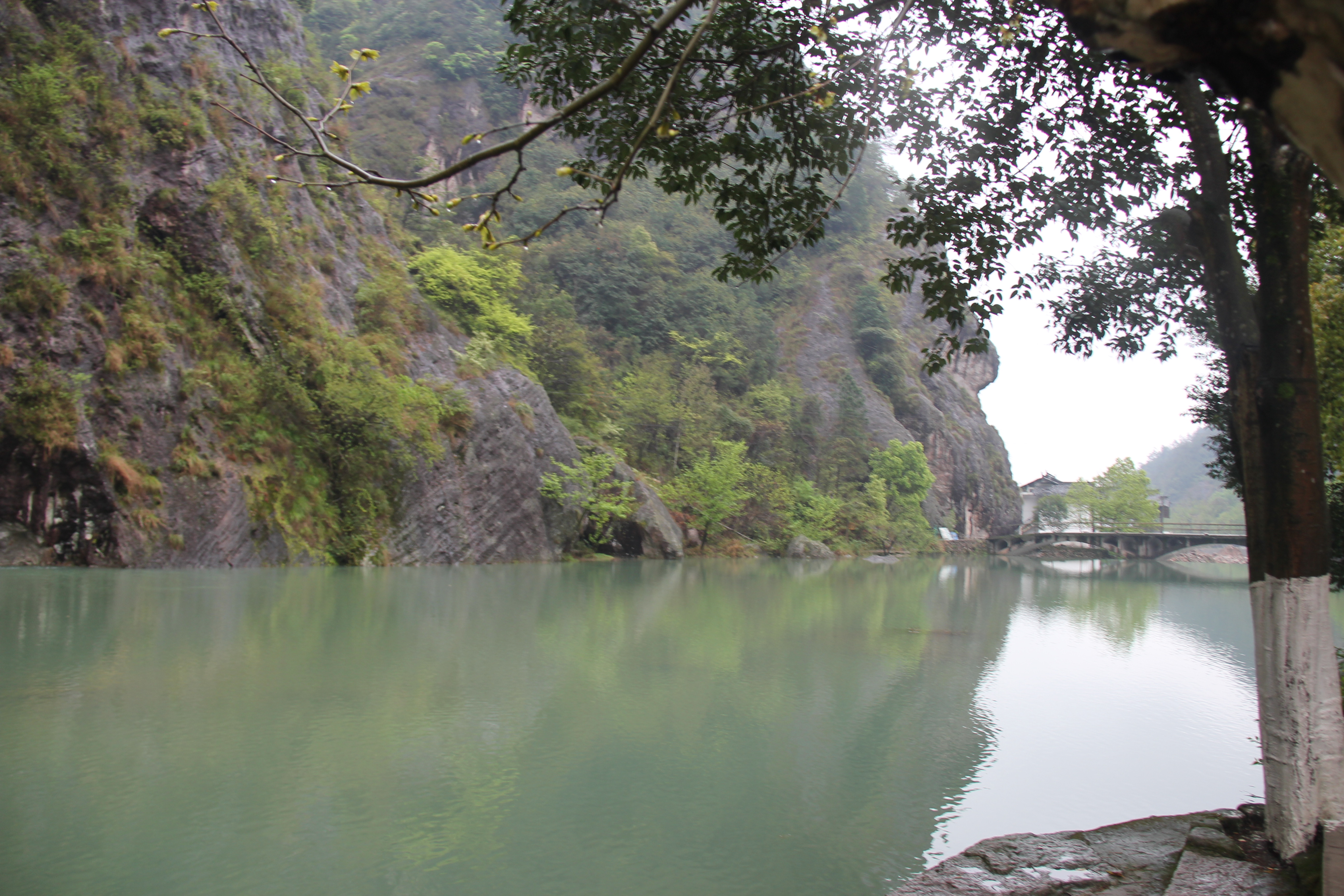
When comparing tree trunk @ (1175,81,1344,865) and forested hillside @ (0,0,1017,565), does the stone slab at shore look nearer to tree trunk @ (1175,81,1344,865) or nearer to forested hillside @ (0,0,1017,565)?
tree trunk @ (1175,81,1344,865)

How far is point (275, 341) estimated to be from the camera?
1891 cm

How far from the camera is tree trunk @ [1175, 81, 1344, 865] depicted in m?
3.49

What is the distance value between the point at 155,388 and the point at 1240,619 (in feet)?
72.6

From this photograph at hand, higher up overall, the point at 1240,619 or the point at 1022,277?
the point at 1022,277

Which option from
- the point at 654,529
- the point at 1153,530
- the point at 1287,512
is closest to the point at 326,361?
the point at 654,529

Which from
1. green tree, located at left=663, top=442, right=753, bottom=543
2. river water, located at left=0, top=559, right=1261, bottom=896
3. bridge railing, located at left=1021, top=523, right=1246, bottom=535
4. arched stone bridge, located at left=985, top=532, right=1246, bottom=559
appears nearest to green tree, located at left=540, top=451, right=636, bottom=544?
green tree, located at left=663, top=442, right=753, bottom=543

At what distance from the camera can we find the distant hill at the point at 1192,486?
342ft

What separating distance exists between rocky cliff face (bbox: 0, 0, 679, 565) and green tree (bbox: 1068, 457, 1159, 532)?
48532 millimetres

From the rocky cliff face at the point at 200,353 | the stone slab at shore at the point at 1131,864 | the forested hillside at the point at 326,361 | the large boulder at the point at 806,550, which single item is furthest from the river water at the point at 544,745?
the large boulder at the point at 806,550

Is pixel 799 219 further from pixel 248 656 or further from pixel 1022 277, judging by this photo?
pixel 248 656

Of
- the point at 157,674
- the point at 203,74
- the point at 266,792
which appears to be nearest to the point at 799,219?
the point at 266,792

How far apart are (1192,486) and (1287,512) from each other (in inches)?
5647

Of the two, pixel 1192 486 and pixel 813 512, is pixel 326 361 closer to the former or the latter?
pixel 813 512

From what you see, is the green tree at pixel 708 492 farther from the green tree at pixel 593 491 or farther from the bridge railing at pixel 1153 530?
the bridge railing at pixel 1153 530
